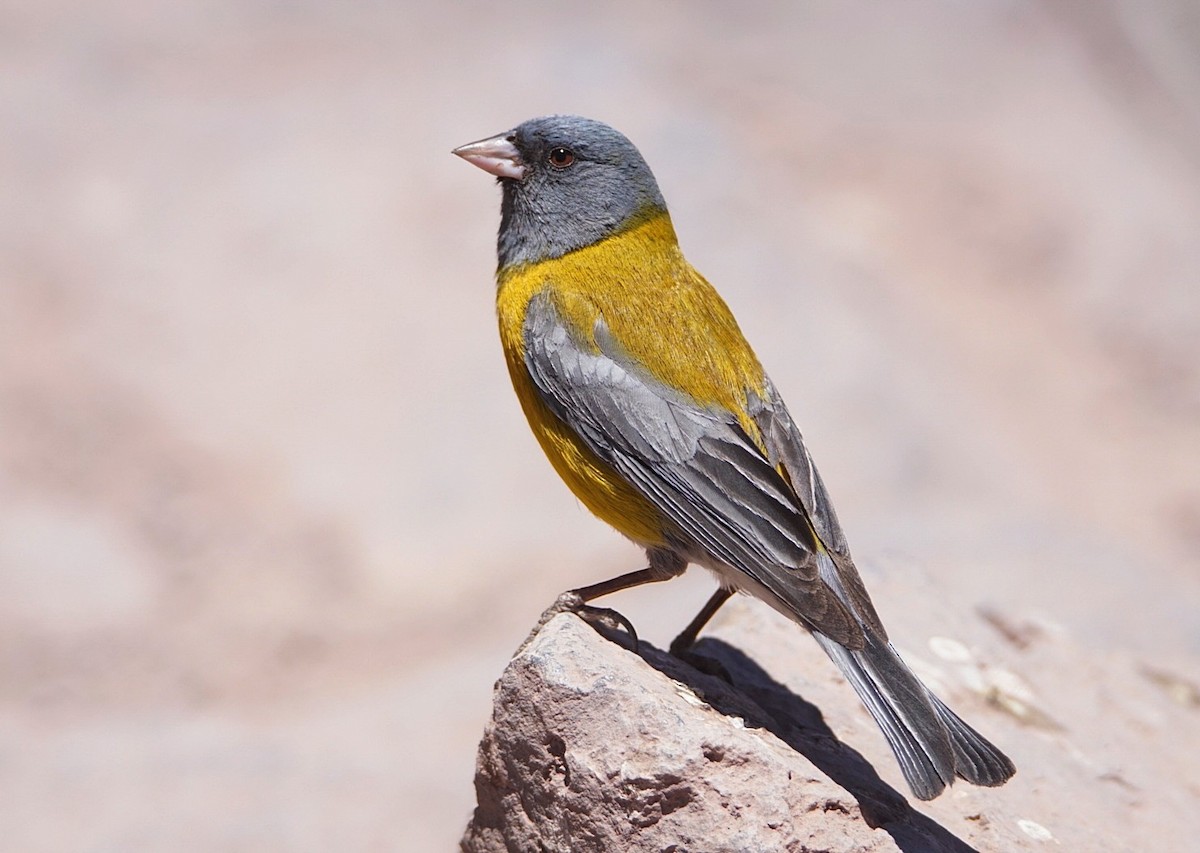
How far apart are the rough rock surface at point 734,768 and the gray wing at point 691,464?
38 cm

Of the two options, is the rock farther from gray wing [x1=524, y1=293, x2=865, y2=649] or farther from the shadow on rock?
gray wing [x1=524, y1=293, x2=865, y2=649]

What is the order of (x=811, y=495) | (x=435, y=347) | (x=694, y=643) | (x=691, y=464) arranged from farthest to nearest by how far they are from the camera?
(x=435, y=347)
(x=694, y=643)
(x=811, y=495)
(x=691, y=464)

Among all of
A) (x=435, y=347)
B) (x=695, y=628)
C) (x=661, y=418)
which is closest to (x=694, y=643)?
(x=695, y=628)

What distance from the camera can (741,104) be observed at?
983 cm

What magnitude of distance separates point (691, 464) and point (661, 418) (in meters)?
0.17

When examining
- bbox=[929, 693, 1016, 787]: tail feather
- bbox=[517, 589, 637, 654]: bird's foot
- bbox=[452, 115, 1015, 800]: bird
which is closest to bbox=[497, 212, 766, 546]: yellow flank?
bbox=[452, 115, 1015, 800]: bird

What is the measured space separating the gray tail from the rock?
0.19 m

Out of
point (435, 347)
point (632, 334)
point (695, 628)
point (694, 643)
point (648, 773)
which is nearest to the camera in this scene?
point (648, 773)

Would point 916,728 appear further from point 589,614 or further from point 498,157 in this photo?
point 498,157

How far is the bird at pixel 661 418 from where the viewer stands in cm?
341

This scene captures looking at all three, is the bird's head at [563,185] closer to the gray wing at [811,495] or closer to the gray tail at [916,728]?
the gray wing at [811,495]

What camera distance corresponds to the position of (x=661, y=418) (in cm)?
376

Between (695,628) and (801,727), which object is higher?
(695,628)

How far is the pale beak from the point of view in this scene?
4434mm
